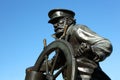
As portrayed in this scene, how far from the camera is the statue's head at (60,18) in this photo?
29.5ft

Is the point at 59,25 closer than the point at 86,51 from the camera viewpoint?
No

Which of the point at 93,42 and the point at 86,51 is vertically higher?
the point at 93,42

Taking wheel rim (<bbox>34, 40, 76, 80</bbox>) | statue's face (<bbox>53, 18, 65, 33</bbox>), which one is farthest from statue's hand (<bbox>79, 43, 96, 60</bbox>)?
statue's face (<bbox>53, 18, 65, 33</bbox>)

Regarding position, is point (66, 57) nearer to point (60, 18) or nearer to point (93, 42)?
point (93, 42)

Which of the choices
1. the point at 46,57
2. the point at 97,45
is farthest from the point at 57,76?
the point at 97,45

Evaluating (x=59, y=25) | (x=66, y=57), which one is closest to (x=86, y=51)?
(x=66, y=57)

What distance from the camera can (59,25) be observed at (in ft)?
29.6

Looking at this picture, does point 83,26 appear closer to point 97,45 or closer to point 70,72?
point 97,45

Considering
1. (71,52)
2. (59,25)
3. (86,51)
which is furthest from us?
(59,25)

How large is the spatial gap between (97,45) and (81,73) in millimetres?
577

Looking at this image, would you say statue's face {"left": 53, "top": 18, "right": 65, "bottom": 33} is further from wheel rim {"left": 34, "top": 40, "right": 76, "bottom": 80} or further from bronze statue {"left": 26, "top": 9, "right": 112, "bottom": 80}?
wheel rim {"left": 34, "top": 40, "right": 76, "bottom": 80}

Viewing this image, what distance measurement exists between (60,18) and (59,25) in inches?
6.4

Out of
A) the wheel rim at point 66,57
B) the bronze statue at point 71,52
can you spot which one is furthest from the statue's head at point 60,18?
the wheel rim at point 66,57

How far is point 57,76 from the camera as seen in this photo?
8.62 m
